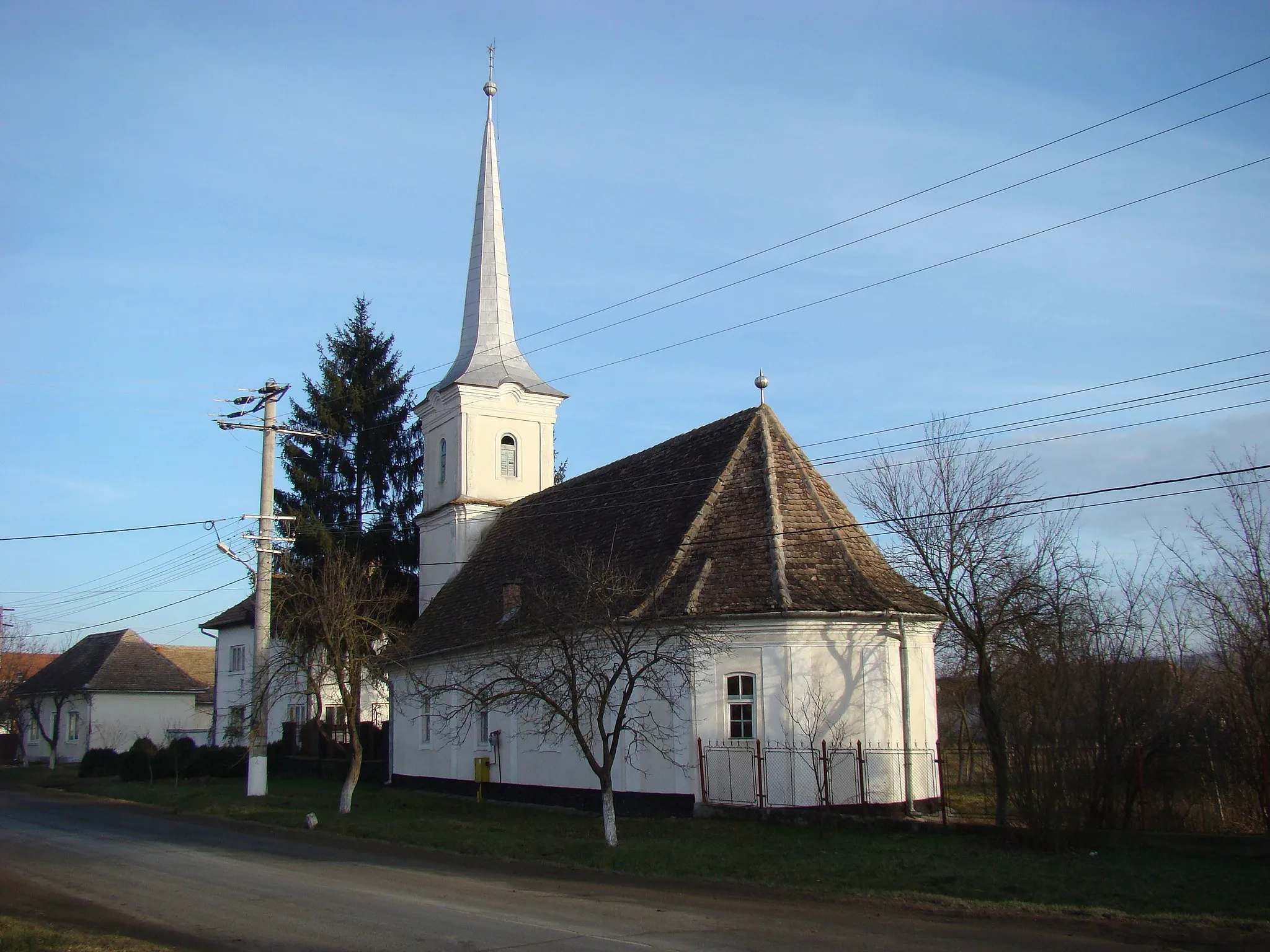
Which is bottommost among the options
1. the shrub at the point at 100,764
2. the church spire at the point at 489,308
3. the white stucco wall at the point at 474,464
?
the shrub at the point at 100,764

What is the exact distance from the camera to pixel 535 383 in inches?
1431

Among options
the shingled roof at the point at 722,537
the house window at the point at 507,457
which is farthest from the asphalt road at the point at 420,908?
the house window at the point at 507,457

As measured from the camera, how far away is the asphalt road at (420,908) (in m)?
11.1

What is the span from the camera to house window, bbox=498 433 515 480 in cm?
3569

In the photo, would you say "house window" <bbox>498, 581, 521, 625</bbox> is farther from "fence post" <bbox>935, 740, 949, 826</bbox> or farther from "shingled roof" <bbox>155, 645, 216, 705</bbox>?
"shingled roof" <bbox>155, 645, 216, 705</bbox>

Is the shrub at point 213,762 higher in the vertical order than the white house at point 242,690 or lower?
lower

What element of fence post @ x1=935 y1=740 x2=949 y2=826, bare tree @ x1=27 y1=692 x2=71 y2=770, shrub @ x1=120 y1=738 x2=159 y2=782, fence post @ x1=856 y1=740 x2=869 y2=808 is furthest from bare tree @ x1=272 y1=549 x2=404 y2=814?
bare tree @ x1=27 y1=692 x2=71 y2=770

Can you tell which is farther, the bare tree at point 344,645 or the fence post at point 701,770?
the bare tree at point 344,645

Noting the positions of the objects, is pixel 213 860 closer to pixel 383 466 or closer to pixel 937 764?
pixel 937 764

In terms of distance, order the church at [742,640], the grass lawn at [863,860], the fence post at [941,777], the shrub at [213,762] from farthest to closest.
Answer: the shrub at [213,762]
the church at [742,640]
the fence post at [941,777]
the grass lawn at [863,860]

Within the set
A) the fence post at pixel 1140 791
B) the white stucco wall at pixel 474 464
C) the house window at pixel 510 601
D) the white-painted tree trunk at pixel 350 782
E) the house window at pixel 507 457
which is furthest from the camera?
the house window at pixel 507 457

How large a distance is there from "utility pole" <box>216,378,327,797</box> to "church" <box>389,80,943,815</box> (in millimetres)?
3796

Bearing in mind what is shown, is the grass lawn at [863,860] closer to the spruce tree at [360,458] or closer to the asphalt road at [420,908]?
the asphalt road at [420,908]

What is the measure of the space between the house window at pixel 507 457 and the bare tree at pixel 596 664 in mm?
8431
